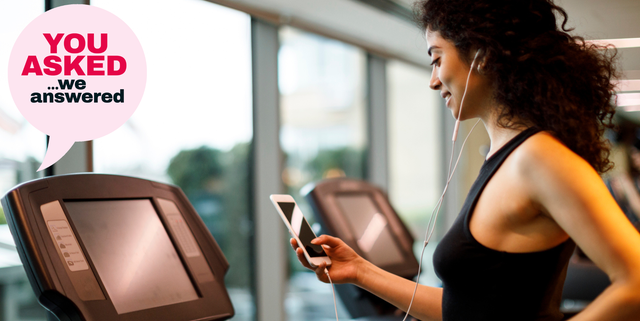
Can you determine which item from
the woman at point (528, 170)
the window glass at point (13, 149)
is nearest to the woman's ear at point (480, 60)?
the woman at point (528, 170)

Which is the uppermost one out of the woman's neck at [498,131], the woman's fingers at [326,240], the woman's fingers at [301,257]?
the woman's neck at [498,131]

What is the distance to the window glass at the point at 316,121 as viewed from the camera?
307 centimetres

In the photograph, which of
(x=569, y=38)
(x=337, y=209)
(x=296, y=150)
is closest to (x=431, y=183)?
(x=296, y=150)

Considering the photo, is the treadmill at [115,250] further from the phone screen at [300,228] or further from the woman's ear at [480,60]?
the woman's ear at [480,60]

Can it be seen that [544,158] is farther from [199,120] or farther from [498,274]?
[199,120]

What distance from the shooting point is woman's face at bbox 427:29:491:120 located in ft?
3.20

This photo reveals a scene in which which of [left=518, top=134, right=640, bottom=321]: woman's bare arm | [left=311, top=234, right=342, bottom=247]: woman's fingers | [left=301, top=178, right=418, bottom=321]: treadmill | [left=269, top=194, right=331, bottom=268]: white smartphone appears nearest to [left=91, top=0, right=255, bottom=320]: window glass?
[left=301, top=178, right=418, bottom=321]: treadmill

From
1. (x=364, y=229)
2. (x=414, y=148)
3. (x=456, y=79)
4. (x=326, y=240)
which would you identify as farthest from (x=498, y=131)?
(x=414, y=148)

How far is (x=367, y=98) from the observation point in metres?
3.85

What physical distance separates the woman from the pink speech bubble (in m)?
1.33

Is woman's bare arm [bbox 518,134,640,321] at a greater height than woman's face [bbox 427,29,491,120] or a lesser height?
lesser

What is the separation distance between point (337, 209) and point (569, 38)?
1.07 meters

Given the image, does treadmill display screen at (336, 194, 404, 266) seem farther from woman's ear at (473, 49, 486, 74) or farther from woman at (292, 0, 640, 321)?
woman's ear at (473, 49, 486, 74)

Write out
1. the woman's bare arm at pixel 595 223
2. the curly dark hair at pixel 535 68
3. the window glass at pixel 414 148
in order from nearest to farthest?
1. the woman's bare arm at pixel 595 223
2. the curly dark hair at pixel 535 68
3. the window glass at pixel 414 148
